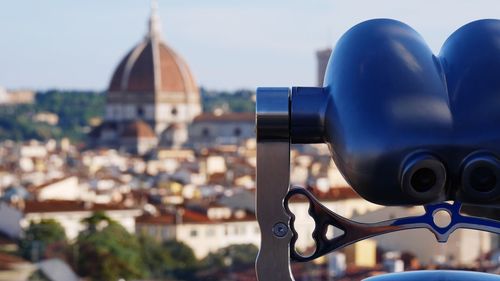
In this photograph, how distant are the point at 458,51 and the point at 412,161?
23 centimetres

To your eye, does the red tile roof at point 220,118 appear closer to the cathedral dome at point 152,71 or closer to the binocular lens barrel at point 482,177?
the cathedral dome at point 152,71

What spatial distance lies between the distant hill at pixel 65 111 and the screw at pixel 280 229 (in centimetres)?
9199

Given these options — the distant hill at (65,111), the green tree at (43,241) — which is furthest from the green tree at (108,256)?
the distant hill at (65,111)

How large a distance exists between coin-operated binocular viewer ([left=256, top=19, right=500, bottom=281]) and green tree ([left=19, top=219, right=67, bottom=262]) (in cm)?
2225

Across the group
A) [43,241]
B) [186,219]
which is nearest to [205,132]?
[186,219]

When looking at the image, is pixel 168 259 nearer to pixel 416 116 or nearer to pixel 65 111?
pixel 416 116

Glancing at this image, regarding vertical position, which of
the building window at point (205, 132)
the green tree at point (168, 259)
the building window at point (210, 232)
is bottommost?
the building window at point (205, 132)

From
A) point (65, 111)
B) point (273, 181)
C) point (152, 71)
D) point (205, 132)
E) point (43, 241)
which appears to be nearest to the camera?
point (273, 181)

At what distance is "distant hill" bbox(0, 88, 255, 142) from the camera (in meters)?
96.4

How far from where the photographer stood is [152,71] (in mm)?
76062

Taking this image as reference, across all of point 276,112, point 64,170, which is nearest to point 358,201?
point 64,170

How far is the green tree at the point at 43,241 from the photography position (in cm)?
2584

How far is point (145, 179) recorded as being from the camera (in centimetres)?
5228

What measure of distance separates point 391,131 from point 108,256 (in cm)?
2143
